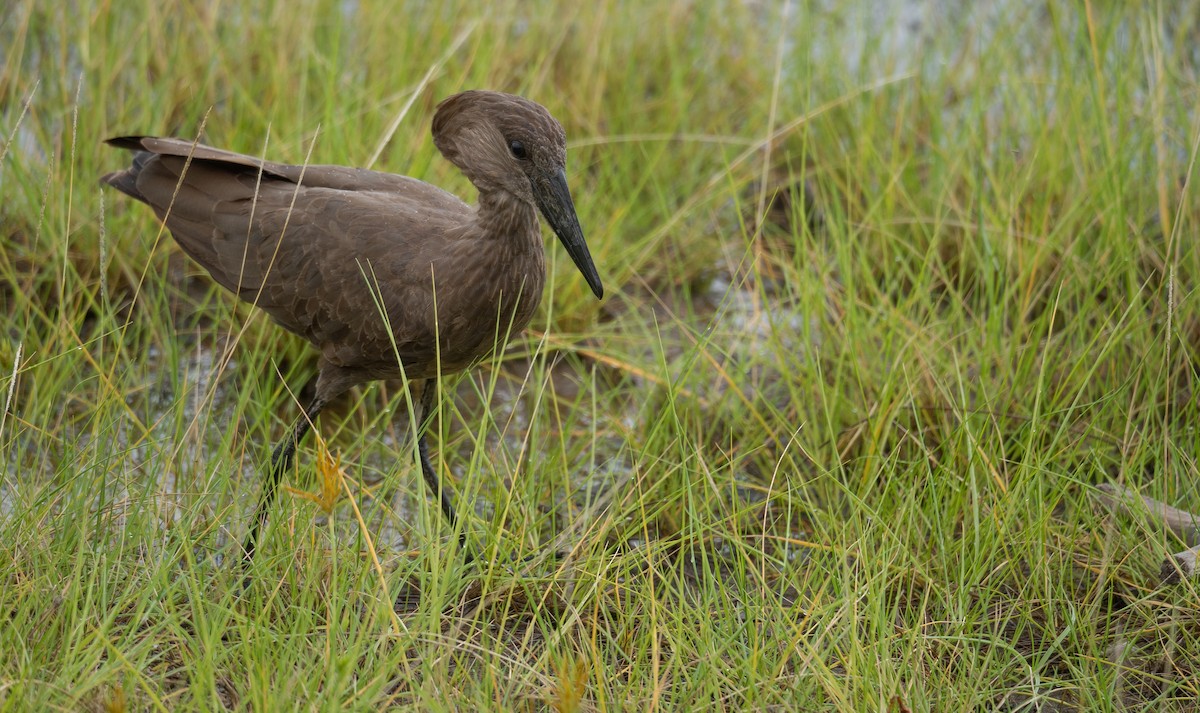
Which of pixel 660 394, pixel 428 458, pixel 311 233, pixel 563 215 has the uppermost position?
pixel 563 215

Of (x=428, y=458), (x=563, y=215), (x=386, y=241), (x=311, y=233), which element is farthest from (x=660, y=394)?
(x=311, y=233)

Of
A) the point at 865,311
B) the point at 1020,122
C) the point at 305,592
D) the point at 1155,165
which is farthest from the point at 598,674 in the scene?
the point at 1020,122

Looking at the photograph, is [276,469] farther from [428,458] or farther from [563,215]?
[563,215]

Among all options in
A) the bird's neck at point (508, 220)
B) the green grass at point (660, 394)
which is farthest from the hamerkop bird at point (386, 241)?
the green grass at point (660, 394)

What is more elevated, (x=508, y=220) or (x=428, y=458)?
(x=508, y=220)

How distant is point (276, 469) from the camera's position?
3375 millimetres

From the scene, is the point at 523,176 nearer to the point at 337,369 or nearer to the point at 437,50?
the point at 337,369

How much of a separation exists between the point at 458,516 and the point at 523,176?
0.98m

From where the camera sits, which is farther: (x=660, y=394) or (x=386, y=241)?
(x=660, y=394)

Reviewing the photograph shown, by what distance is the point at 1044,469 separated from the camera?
3143 millimetres

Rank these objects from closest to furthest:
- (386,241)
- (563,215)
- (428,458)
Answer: (563,215) → (386,241) → (428,458)

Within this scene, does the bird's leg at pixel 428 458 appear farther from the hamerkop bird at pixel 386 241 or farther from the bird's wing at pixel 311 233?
the bird's wing at pixel 311 233

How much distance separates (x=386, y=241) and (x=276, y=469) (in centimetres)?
66

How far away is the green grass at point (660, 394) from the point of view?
2748mm
